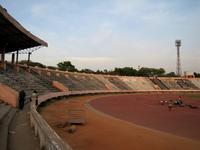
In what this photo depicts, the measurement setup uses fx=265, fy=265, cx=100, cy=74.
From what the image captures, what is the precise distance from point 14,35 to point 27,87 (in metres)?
5.76

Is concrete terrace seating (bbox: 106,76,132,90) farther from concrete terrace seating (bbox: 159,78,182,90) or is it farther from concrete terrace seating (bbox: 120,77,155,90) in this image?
concrete terrace seating (bbox: 159,78,182,90)

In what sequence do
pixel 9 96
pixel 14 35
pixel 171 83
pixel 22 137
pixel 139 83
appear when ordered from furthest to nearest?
pixel 171 83 → pixel 139 83 → pixel 14 35 → pixel 9 96 → pixel 22 137

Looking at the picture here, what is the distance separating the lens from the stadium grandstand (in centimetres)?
841

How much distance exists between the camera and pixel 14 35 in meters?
27.8

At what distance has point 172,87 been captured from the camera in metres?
86.3

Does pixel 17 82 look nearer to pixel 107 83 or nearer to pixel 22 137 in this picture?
pixel 22 137

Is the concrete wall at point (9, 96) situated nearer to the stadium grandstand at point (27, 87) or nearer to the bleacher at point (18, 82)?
the stadium grandstand at point (27, 87)

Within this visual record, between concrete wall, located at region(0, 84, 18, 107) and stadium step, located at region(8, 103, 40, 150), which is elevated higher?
concrete wall, located at region(0, 84, 18, 107)

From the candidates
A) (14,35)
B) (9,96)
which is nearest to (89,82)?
(14,35)

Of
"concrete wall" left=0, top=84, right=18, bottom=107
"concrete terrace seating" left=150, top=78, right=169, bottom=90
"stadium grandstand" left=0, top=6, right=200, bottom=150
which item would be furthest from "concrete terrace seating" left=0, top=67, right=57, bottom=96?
"concrete terrace seating" left=150, top=78, right=169, bottom=90

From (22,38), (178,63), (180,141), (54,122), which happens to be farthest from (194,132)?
(178,63)

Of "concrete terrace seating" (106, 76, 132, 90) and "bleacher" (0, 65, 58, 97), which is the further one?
"concrete terrace seating" (106, 76, 132, 90)

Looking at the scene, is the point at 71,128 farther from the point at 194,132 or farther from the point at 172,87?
the point at 172,87

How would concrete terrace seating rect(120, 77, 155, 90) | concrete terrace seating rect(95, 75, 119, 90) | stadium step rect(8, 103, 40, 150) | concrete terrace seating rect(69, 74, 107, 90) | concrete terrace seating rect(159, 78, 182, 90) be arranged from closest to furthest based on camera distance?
1. stadium step rect(8, 103, 40, 150)
2. concrete terrace seating rect(69, 74, 107, 90)
3. concrete terrace seating rect(95, 75, 119, 90)
4. concrete terrace seating rect(120, 77, 155, 90)
5. concrete terrace seating rect(159, 78, 182, 90)
